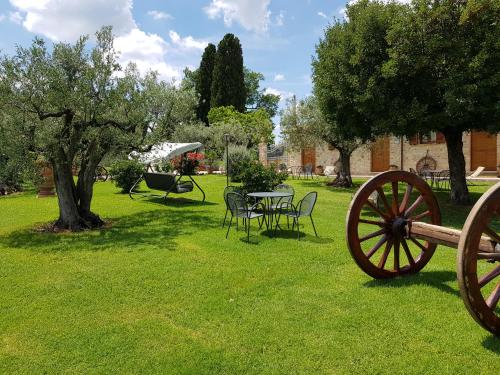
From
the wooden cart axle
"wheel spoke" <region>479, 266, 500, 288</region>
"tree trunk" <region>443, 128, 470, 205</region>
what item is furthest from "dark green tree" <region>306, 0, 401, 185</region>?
"wheel spoke" <region>479, 266, 500, 288</region>

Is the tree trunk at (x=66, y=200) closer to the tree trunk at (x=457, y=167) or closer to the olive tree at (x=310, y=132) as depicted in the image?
the tree trunk at (x=457, y=167)

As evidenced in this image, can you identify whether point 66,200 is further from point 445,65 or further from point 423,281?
point 445,65

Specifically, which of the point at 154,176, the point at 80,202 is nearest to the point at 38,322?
the point at 80,202

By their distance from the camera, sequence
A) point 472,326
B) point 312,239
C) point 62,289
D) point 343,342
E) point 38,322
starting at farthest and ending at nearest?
1. point 312,239
2. point 62,289
3. point 38,322
4. point 472,326
5. point 343,342

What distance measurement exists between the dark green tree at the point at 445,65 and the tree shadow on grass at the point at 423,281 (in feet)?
17.1

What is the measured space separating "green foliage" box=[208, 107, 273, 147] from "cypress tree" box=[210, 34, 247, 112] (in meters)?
1.80

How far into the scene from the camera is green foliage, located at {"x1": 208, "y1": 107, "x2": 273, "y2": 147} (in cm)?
3152

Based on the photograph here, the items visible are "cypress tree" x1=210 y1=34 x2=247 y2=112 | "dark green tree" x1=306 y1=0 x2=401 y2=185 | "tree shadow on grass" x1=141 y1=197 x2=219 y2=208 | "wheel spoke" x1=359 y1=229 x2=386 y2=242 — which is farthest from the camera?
"cypress tree" x1=210 y1=34 x2=247 y2=112

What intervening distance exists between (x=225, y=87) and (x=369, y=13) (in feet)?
92.4

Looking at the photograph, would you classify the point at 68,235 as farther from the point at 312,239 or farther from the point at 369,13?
the point at 369,13

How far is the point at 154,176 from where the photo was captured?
11977 millimetres

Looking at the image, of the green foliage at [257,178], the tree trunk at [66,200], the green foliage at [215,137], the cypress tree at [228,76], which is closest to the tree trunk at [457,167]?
the green foliage at [257,178]

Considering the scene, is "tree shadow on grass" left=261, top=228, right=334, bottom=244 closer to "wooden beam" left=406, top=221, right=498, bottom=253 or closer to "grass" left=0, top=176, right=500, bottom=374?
"grass" left=0, top=176, right=500, bottom=374

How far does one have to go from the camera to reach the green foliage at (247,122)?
31.5 m
